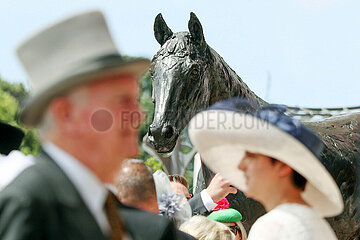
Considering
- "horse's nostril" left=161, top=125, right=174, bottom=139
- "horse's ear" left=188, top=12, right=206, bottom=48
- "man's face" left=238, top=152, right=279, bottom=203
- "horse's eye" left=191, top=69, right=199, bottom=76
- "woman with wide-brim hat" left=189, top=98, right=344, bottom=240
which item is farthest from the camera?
"horse's ear" left=188, top=12, right=206, bottom=48

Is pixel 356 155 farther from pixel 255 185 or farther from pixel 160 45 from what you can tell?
pixel 255 185

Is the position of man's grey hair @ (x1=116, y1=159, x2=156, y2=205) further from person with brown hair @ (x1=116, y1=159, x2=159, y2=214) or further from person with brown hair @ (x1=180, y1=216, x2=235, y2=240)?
person with brown hair @ (x1=180, y1=216, x2=235, y2=240)

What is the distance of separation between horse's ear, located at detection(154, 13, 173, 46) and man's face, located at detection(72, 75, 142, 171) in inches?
141

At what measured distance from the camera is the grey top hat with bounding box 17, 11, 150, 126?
5.34 feet

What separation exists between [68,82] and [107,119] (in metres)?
0.14

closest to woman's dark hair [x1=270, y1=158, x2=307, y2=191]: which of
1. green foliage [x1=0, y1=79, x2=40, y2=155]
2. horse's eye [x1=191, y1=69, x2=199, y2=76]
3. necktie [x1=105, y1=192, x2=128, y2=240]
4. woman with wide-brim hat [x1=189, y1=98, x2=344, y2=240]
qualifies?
woman with wide-brim hat [x1=189, y1=98, x2=344, y2=240]

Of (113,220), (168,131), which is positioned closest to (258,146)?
(113,220)

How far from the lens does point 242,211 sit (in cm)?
525

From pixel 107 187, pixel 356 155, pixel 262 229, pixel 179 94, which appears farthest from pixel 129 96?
pixel 356 155

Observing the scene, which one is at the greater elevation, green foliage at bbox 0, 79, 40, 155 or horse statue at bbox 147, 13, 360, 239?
horse statue at bbox 147, 13, 360, 239

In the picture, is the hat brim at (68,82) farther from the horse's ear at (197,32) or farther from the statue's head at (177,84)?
the horse's ear at (197,32)

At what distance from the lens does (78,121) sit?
164 cm

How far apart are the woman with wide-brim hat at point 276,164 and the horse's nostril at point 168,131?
2183 millimetres

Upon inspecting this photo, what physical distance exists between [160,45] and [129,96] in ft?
11.9
